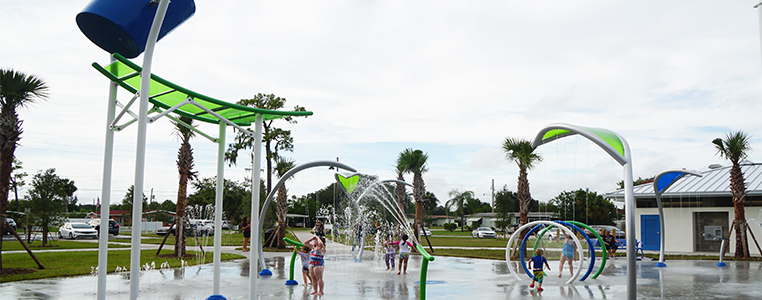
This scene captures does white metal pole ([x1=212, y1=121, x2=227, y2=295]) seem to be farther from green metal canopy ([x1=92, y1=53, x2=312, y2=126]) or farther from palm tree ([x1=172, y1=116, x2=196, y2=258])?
palm tree ([x1=172, y1=116, x2=196, y2=258])

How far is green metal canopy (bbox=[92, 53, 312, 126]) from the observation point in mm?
7848

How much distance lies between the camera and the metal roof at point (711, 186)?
2875 cm

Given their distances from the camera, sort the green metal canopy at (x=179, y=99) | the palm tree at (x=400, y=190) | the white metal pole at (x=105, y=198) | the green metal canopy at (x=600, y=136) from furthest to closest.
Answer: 1. the palm tree at (x=400, y=190)
2. the green metal canopy at (x=600, y=136)
3. the green metal canopy at (x=179, y=99)
4. the white metal pole at (x=105, y=198)

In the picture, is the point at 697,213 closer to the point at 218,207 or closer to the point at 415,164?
the point at 415,164

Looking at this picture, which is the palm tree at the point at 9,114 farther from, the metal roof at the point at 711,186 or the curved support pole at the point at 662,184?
the metal roof at the point at 711,186

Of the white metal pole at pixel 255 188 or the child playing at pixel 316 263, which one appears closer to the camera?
the white metal pole at pixel 255 188

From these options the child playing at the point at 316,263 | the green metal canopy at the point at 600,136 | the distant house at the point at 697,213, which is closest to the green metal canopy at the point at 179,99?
the child playing at the point at 316,263

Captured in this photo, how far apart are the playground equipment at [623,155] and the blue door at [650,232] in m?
24.2

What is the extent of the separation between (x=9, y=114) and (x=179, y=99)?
8149 millimetres

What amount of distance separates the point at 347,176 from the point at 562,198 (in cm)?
4673

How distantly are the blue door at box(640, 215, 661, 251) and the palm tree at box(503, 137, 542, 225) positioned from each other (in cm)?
1228

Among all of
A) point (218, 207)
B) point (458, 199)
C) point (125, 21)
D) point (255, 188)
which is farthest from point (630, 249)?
point (458, 199)

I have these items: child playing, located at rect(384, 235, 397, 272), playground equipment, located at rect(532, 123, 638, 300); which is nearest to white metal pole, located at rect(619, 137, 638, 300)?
playground equipment, located at rect(532, 123, 638, 300)

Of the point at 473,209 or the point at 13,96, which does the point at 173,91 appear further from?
the point at 473,209
